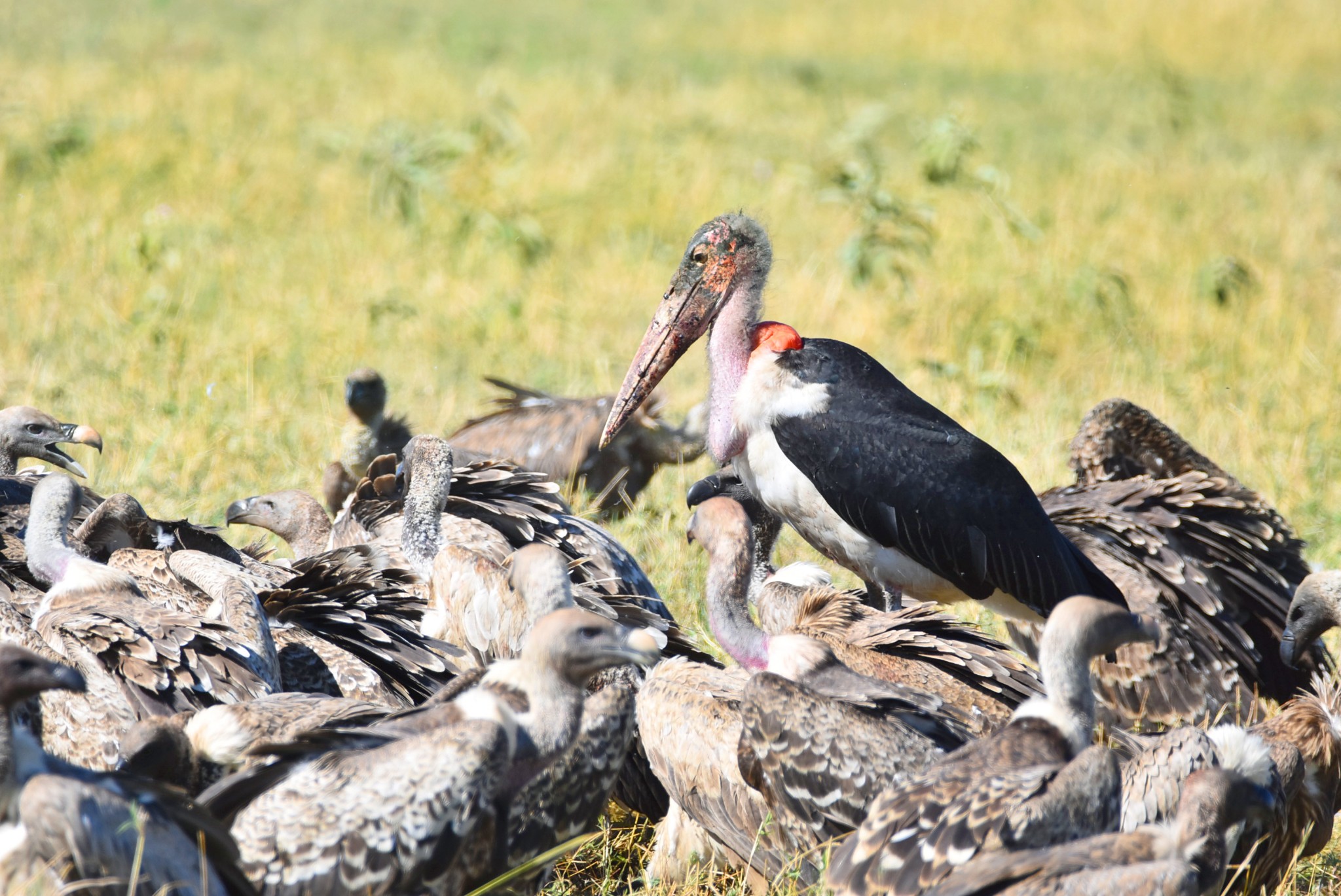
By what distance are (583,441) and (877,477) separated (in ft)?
7.71

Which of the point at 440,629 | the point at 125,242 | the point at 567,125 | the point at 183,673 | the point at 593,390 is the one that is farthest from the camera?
the point at 567,125

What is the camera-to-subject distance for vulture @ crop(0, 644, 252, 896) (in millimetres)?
2467

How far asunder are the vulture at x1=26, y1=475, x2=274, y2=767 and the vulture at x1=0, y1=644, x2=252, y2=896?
2.13 feet

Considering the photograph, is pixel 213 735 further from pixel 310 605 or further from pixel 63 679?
pixel 310 605

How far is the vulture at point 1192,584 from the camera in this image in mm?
4859

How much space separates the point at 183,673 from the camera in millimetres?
3471

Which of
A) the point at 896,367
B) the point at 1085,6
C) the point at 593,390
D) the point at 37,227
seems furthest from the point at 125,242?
the point at 1085,6

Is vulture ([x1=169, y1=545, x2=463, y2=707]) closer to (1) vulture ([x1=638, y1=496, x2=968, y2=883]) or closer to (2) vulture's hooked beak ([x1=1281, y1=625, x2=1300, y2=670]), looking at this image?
(1) vulture ([x1=638, y1=496, x2=968, y2=883])

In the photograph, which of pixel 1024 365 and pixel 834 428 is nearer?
pixel 834 428

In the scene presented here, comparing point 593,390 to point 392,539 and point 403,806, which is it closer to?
point 392,539

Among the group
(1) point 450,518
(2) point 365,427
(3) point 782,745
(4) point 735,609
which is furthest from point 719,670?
(2) point 365,427

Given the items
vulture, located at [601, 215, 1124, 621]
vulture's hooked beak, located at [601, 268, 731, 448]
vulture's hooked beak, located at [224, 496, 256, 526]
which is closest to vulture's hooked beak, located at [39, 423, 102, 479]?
vulture's hooked beak, located at [224, 496, 256, 526]

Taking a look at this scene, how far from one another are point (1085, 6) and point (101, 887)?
2363 centimetres

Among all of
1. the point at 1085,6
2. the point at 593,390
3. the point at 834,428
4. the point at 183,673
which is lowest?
the point at 593,390
